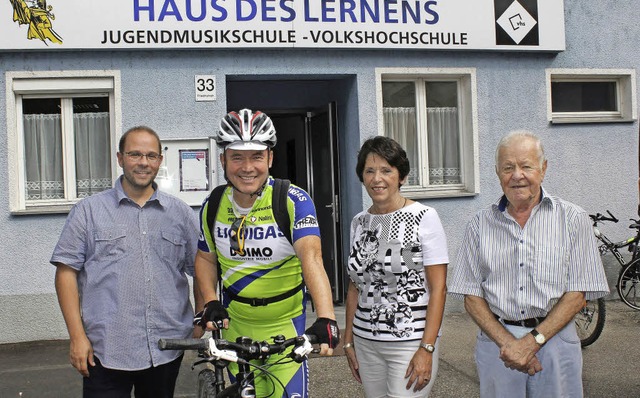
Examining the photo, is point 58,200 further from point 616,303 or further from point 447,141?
point 616,303

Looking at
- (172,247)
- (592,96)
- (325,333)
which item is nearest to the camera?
(325,333)

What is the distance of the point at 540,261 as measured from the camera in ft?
9.44

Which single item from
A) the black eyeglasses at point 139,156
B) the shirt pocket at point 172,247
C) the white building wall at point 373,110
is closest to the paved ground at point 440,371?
the white building wall at point 373,110

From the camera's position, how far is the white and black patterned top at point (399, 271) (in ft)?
10.3

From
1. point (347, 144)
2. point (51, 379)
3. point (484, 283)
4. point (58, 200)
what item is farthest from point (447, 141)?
point (484, 283)

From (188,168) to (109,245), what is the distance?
4225 millimetres

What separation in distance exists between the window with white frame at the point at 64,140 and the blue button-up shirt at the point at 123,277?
14.3ft

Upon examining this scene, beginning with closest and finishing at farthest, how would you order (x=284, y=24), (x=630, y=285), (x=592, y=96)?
1. (x=284, y=24)
2. (x=630, y=285)
3. (x=592, y=96)

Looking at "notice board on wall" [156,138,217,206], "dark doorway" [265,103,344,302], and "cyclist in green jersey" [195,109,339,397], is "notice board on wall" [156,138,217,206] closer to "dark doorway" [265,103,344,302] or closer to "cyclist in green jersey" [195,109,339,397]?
"dark doorway" [265,103,344,302]

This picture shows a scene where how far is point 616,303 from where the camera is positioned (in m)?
8.56

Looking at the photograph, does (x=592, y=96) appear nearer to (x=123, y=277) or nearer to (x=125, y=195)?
(x=125, y=195)

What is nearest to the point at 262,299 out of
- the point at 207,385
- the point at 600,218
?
the point at 207,385

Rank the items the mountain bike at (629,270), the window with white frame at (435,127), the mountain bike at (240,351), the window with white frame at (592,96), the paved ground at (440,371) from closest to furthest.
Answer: the mountain bike at (240,351) < the paved ground at (440,371) < the mountain bike at (629,270) < the window with white frame at (435,127) < the window with white frame at (592,96)

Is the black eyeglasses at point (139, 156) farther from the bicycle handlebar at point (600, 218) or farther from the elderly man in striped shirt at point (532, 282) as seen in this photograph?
the bicycle handlebar at point (600, 218)
